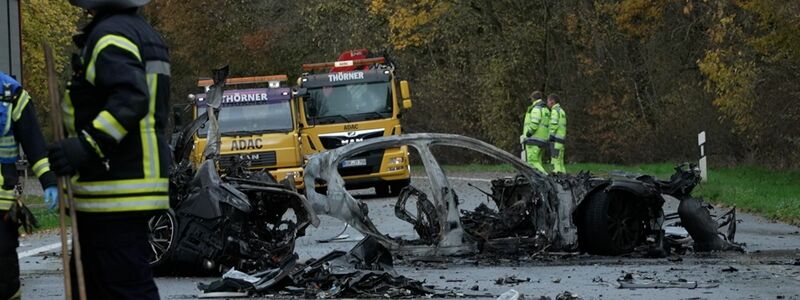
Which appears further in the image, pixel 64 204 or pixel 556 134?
pixel 556 134

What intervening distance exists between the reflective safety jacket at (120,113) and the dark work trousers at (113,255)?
6cm

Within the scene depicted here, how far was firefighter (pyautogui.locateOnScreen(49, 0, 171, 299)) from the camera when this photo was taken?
18.1 ft

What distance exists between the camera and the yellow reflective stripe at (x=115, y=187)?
5625 mm

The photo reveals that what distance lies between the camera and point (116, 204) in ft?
18.4

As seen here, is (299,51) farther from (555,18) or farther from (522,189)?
(522,189)

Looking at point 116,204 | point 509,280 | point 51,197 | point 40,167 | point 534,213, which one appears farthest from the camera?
point 534,213

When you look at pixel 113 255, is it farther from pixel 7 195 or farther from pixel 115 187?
pixel 7 195

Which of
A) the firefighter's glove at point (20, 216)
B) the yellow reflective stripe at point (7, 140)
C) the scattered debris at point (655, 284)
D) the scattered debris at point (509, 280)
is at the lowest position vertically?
the scattered debris at point (655, 284)

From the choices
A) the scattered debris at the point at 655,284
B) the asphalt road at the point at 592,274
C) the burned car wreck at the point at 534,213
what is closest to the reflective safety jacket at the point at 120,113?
the asphalt road at the point at 592,274

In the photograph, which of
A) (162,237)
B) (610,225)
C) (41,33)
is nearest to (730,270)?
(610,225)

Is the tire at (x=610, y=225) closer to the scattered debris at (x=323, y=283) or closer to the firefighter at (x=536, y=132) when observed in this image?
the scattered debris at (x=323, y=283)

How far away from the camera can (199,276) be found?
12.9 m

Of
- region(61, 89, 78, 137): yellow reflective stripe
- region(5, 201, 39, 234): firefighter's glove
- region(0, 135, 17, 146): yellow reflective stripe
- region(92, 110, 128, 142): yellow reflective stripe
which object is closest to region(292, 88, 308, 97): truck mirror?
region(0, 135, 17, 146): yellow reflective stripe

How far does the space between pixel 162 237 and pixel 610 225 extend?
390 centimetres
